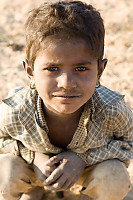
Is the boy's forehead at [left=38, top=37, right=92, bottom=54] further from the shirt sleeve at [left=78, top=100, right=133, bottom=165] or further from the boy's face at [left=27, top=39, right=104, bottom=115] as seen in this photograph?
the shirt sleeve at [left=78, top=100, right=133, bottom=165]

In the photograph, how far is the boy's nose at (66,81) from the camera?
142cm

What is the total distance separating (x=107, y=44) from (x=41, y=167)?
2.13 metres

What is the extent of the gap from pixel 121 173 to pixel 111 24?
8.02 ft

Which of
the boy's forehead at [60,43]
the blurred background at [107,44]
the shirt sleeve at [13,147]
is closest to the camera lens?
the boy's forehead at [60,43]

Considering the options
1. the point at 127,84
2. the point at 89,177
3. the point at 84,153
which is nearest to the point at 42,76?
the point at 84,153

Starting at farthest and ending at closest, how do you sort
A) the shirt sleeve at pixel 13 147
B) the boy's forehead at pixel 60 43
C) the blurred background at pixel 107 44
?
the blurred background at pixel 107 44
the shirt sleeve at pixel 13 147
the boy's forehead at pixel 60 43

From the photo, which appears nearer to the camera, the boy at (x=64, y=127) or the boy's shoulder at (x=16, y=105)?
the boy at (x=64, y=127)

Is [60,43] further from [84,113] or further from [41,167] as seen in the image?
[41,167]

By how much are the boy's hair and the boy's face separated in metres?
0.04

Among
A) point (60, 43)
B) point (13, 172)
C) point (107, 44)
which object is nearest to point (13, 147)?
point (13, 172)

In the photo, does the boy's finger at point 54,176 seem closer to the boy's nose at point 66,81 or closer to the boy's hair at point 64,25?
the boy's nose at point 66,81

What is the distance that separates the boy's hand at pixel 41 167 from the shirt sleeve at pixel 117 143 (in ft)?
0.60

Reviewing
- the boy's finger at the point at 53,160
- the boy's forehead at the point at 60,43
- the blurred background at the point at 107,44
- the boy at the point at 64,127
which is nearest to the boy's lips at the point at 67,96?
the boy at the point at 64,127

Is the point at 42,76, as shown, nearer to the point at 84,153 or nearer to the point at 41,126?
the point at 41,126
